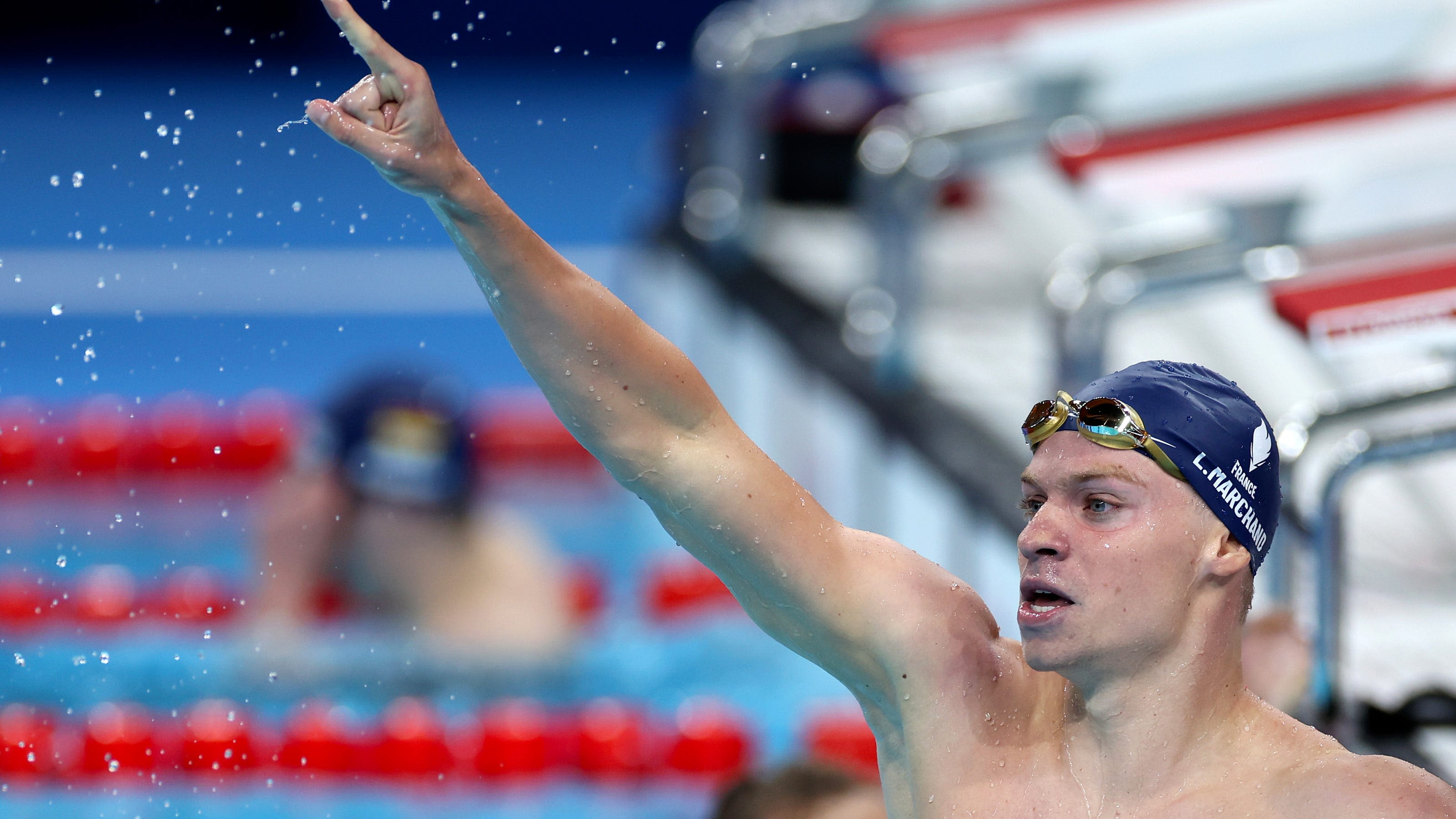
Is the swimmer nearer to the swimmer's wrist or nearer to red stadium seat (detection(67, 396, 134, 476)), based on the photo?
the swimmer's wrist

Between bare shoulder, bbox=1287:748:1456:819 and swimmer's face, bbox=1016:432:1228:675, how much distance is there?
0.18m

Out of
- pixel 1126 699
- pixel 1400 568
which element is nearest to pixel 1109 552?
pixel 1126 699

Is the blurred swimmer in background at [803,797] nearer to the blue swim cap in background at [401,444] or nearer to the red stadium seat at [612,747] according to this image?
the red stadium seat at [612,747]

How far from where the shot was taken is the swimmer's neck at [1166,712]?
162 centimetres

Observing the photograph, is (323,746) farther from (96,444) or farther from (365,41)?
(365,41)

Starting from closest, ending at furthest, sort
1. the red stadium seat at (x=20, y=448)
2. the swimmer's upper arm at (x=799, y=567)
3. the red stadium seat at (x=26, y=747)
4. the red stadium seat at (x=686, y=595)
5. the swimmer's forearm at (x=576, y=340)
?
the swimmer's forearm at (x=576, y=340), the swimmer's upper arm at (x=799, y=567), the red stadium seat at (x=26, y=747), the red stadium seat at (x=686, y=595), the red stadium seat at (x=20, y=448)

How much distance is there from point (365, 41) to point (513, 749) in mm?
3274

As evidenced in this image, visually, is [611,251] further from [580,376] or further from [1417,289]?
[580,376]

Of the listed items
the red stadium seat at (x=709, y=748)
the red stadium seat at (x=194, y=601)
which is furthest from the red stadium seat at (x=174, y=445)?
the red stadium seat at (x=709, y=748)

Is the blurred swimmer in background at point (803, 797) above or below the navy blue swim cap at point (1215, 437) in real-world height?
below

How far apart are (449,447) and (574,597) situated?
3.27 ft

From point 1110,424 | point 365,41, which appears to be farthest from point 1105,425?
point 365,41

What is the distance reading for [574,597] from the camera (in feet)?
18.2

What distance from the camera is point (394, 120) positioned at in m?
1.52
